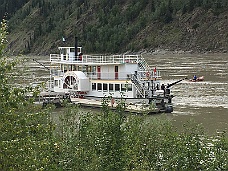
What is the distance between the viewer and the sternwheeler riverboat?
156 feet

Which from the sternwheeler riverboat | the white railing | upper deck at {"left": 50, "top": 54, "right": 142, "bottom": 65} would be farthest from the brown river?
upper deck at {"left": 50, "top": 54, "right": 142, "bottom": 65}

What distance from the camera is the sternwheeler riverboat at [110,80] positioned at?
4762 centimetres

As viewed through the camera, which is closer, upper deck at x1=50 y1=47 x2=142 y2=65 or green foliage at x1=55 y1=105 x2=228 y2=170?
green foliage at x1=55 y1=105 x2=228 y2=170

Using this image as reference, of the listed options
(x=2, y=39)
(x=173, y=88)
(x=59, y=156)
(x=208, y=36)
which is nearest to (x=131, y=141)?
(x=59, y=156)

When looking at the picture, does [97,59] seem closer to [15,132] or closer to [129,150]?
[129,150]

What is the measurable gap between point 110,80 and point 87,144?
3010 cm

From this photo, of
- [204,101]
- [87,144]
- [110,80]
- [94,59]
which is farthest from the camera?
[94,59]

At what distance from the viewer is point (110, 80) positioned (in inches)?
1953

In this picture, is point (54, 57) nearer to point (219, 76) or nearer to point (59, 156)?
point (219, 76)

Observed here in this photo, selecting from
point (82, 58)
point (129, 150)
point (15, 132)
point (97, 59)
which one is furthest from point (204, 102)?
point (15, 132)

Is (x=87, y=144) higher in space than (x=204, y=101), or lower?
higher

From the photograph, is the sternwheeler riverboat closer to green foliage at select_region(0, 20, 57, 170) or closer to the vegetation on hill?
the vegetation on hill

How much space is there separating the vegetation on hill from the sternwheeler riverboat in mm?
23181

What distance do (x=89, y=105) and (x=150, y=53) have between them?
404 feet
